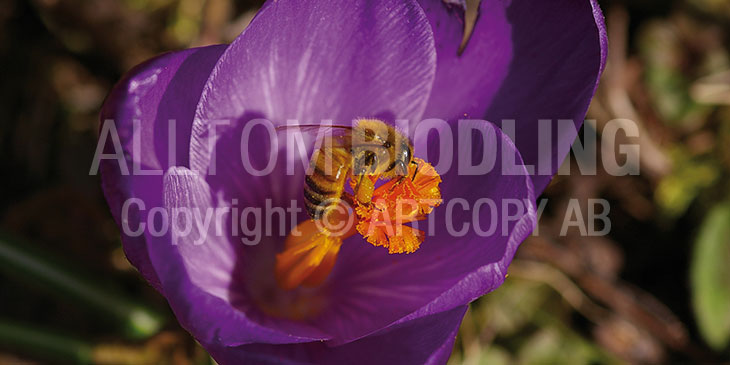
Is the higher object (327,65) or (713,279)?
(327,65)

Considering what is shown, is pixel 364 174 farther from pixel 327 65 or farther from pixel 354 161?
pixel 327 65

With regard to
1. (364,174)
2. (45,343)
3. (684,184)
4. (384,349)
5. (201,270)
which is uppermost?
(364,174)

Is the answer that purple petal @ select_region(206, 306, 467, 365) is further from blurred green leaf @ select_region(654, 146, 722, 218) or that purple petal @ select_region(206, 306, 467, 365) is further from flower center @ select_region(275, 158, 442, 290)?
blurred green leaf @ select_region(654, 146, 722, 218)

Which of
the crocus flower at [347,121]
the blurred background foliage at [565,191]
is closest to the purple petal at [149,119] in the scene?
the crocus flower at [347,121]

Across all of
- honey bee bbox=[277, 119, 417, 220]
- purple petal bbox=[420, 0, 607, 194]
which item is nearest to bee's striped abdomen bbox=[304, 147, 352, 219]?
honey bee bbox=[277, 119, 417, 220]

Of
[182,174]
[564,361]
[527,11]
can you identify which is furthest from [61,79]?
[564,361]

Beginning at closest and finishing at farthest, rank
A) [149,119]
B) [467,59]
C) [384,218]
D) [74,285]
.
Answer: [149,119] < [384,218] < [467,59] < [74,285]

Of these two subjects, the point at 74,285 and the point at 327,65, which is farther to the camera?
the point at 74,285

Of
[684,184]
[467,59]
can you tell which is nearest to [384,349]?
[467,59]
